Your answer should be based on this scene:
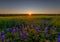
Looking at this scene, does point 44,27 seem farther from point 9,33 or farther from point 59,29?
point 9,33

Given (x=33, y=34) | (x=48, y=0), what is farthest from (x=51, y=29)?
(x=48, y=0)

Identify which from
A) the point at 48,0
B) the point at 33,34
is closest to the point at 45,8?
the point at 48,0

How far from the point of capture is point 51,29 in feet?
4.93

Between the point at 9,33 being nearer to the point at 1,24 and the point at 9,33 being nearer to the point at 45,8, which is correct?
the point at 1,24

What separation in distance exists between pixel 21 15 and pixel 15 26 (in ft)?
0.48

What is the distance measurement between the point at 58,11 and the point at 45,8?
16cm

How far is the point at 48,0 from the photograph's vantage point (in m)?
1.56

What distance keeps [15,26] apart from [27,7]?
27 cm

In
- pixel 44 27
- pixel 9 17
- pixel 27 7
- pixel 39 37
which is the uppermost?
pixel 27 7

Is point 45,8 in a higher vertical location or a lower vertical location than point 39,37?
higher

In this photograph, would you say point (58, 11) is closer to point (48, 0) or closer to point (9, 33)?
point (48, 0)

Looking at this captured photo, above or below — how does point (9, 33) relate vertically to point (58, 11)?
below

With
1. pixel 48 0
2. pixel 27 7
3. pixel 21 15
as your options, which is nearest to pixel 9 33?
pixel 21 15

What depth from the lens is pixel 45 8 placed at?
156 cm
